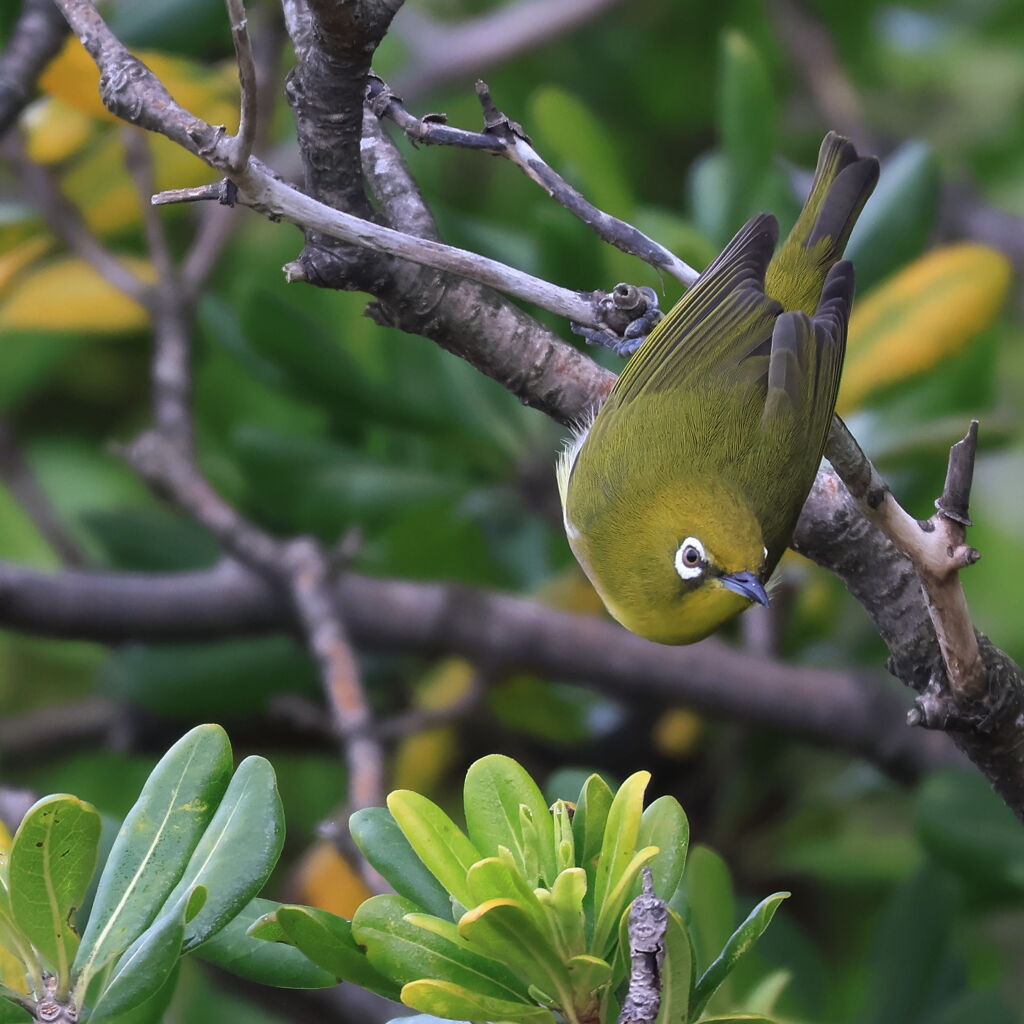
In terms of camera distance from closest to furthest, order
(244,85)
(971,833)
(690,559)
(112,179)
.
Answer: (244,85) → (971,833) → (690,559) → (112,179)

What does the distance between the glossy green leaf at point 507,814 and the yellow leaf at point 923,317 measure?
1.58m

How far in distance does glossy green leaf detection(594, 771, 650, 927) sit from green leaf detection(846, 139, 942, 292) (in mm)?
1789

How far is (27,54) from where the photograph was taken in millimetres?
2102

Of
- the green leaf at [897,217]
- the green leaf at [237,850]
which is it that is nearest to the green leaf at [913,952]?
the green leaf at [897,217]

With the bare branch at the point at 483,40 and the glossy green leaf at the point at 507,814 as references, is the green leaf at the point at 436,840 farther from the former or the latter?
the bare branch at the point at 483,40

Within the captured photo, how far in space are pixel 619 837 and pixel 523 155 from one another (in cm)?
84

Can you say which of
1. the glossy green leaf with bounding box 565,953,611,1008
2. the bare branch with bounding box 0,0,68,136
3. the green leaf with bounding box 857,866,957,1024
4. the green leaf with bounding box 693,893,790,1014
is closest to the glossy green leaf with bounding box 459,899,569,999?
the glossy green leaf with bounding box 565,953,611,1008

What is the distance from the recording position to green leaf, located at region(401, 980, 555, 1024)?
95 cm

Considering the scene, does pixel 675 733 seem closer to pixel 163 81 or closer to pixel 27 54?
pixel 163 81

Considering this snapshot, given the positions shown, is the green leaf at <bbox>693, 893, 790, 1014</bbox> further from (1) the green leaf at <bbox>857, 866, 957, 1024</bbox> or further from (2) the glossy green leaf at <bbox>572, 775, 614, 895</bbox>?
(1) the green leaf at <bbox>857, 866, 957, 1024</bbox>

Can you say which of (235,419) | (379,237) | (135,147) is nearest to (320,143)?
(379,237)

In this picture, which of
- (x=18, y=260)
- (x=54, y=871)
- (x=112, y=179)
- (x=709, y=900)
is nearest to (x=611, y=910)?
(x=54, y=871)

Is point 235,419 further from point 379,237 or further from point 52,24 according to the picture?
point 379,237

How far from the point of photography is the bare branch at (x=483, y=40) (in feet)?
10.8
